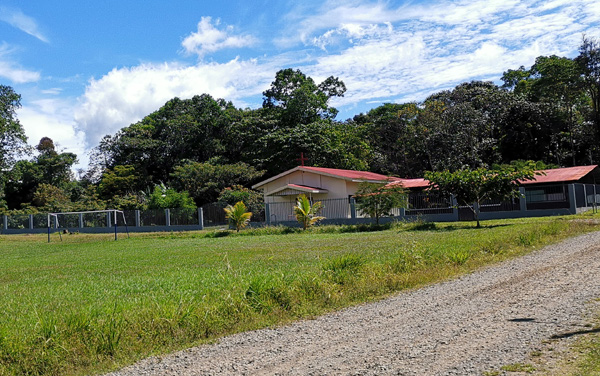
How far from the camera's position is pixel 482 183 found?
23000mm

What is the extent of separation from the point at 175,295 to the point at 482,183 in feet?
57.4

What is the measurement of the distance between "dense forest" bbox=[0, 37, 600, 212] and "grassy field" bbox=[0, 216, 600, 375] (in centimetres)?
2584

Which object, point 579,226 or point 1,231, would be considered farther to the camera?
point 1,231

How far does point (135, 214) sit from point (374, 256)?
3144cm

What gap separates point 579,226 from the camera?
61.2 ft

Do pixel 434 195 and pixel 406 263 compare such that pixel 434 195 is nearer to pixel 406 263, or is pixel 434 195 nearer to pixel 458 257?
pixel 458 257

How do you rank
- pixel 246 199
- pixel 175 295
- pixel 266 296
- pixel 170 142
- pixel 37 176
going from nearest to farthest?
pixel 266 296 → pixel 175 295 → pixel 246 199 → pixel 170 142 → pixel 37 176

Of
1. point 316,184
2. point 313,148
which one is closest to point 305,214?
point 316,184

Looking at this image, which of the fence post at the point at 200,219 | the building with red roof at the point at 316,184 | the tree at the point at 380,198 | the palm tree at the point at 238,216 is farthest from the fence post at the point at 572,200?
the fence post at the point at 200,219

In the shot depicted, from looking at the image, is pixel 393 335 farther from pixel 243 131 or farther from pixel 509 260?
pixel 243 131

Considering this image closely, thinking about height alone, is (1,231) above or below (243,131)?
below

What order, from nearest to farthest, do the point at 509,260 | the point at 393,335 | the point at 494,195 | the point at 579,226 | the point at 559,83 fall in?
the point at 393,335, the point at 509,260, the point at 579,226, the point at 494,195, the point at 559,83

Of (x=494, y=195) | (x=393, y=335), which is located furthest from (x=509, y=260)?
(x=494, y=195)

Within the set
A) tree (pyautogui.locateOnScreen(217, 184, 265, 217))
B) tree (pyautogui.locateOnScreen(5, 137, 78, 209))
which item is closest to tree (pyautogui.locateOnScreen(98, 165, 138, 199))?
tree (pyautogui.locateOnScreen(5, 137, 78, 209))
